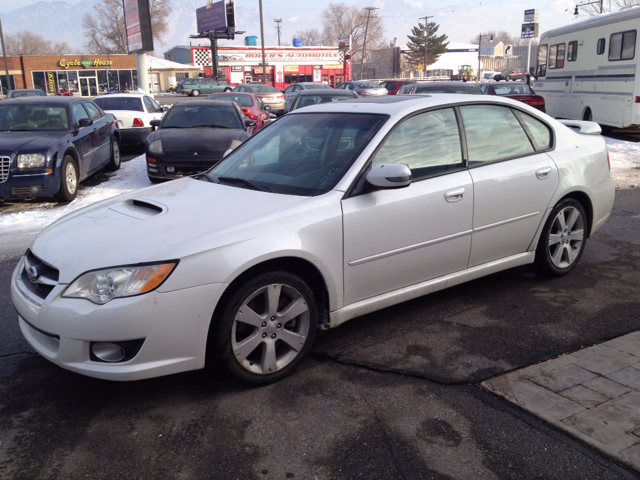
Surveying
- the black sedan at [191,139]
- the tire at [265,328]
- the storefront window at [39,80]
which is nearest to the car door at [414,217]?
the tire at [265,328]

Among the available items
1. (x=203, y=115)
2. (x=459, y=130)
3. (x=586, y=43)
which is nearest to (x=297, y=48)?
(x=586, y=43)

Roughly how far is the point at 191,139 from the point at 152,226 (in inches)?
267

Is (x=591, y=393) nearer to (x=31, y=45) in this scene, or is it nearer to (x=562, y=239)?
(x=562, y=239)

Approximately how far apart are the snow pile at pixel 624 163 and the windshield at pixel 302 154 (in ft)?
23.5

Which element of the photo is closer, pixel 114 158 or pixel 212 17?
pixel 114 158

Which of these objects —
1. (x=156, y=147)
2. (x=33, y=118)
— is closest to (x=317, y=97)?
(x=156, y=147)

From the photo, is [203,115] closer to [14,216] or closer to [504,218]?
[14,216]

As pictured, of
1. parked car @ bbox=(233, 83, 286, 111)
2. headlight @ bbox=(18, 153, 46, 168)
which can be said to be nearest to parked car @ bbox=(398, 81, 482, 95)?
headlight @ bbox=(18, 153, 46, 168)

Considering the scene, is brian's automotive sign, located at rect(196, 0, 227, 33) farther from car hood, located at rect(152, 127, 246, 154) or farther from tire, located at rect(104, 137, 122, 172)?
car hood, located at rect(152, 127, 246, 154)

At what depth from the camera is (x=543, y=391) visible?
3.27 metres

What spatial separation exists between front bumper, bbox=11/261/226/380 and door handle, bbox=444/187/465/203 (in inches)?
68.3

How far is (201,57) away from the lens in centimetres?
7044

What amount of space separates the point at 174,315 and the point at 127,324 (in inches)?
9.0

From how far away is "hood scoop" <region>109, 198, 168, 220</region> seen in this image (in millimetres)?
3568
